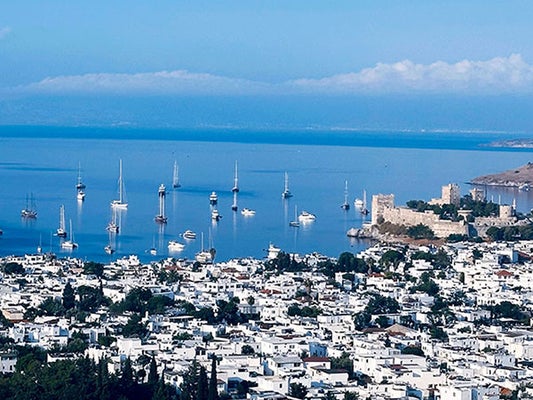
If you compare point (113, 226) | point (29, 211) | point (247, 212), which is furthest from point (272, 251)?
point (29, 211)

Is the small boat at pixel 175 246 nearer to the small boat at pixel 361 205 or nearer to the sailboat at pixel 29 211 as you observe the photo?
the sailboat at pixel 29 211

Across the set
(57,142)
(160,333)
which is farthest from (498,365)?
(57,142)

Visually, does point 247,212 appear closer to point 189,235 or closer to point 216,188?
point 189,235

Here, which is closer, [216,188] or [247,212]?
[247,212]

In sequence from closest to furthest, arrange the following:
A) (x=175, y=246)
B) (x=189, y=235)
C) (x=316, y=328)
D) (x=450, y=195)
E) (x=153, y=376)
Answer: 1. (x=153, y=376)
2. (x=316, y=328)
3. (x=175, y=246)
4. (x=189, y=235)
5. (x=450, y=195)

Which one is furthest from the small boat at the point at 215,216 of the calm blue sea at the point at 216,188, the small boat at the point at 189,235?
the small boat at the point at 189,235

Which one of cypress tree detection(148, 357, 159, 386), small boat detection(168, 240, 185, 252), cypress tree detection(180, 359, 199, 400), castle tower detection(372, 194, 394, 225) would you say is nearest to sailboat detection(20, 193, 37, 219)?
small boat detection(168, 240, 185, 252)
